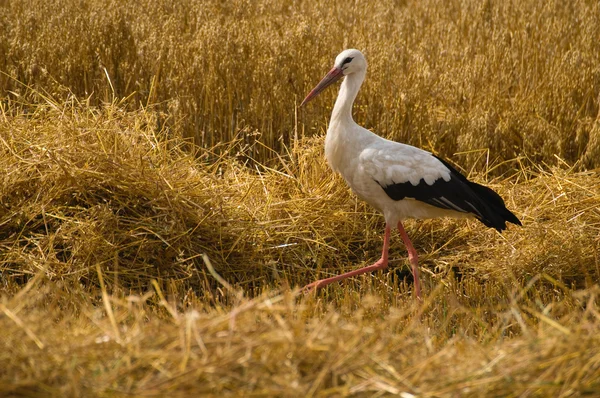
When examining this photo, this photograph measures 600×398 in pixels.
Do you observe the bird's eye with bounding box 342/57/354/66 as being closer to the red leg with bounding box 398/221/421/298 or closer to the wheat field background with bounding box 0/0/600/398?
the wheat field background with bounding box 0/0/600/398

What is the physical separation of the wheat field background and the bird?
0.31 metres

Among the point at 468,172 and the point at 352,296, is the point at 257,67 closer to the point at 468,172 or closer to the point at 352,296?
the point at 468,172

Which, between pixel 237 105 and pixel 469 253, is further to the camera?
pixel 237 105

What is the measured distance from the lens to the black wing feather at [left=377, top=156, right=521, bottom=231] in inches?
163

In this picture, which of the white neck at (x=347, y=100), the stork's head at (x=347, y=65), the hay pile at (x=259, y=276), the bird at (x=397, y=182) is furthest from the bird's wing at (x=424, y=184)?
the stork's head at (x=347, y=65)

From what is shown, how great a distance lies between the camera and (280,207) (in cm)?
468

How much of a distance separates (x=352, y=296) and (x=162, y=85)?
2566 millimetres

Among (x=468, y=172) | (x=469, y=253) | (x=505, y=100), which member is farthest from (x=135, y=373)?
(x=505, y=100)

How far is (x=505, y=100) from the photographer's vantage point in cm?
593

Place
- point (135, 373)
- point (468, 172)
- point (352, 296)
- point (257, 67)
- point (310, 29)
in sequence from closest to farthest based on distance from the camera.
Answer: point (135, 373) → point (352, 296) → point (468, 172) → point (257, 67) → point (310, 29)

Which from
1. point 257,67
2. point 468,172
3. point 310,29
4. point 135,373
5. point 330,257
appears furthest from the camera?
point 310,29

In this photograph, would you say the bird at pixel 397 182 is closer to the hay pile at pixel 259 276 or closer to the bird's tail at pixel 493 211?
the bird's tail at pixel 493 211

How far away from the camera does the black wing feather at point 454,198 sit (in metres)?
4.15

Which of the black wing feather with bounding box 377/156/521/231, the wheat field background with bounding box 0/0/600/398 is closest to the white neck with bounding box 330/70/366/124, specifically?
the black wing feather with bounding box 377/156/521/231
